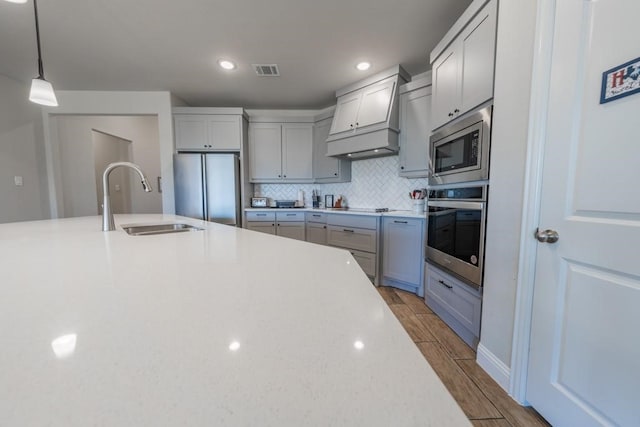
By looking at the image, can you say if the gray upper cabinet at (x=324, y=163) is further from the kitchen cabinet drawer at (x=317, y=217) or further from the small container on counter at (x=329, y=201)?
the kitchen cabinet drawer at (x=317, y=217)

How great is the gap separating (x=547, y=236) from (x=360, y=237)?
1.98 metres

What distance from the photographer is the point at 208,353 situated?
353mm

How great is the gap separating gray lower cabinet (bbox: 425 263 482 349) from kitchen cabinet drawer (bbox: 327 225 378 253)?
29.2 inches

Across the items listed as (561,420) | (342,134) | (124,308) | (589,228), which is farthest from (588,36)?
(342,134)

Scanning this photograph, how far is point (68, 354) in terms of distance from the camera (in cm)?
35

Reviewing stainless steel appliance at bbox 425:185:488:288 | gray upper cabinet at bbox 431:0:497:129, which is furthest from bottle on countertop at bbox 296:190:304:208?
gray upper cabinet at bbox 431:0:497:129

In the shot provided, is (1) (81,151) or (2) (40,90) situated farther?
(1) (81,151)

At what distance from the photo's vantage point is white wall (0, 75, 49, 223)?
2.90m

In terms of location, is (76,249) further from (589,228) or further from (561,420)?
(561,420)

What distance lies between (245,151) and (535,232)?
136 inches

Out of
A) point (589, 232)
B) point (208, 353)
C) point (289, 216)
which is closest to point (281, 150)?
point (289, 216)

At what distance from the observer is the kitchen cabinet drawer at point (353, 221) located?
9.54 feet

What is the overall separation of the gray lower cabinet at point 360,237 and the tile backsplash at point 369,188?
0.56 metres

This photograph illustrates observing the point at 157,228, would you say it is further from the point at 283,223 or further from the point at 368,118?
the point at 368,118
